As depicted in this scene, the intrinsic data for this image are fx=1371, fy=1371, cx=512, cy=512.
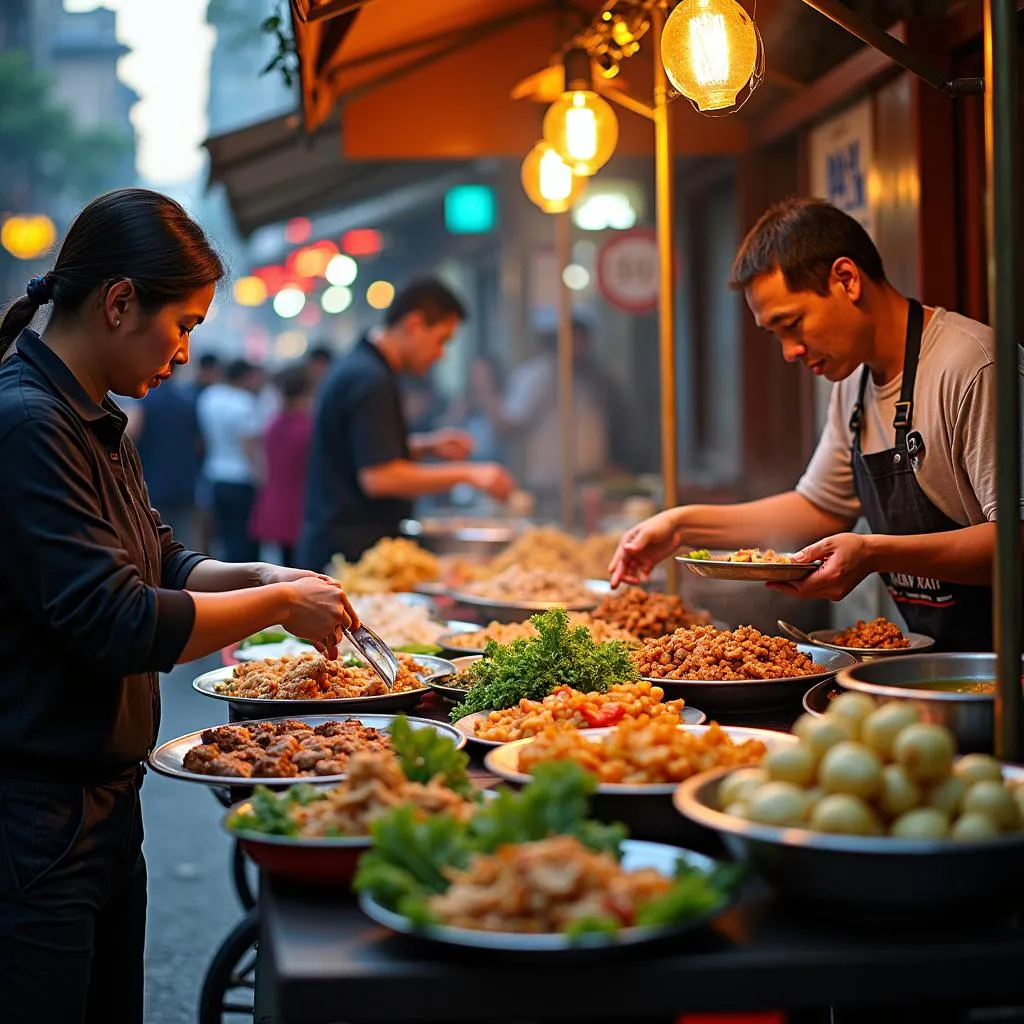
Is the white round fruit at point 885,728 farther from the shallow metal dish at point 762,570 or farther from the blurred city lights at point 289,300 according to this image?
the blurred city lights at point 289,300

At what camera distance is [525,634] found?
4156 millimetres

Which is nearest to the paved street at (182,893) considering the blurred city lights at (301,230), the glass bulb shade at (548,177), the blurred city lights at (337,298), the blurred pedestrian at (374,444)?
the blurred pedestrian at (374,444)

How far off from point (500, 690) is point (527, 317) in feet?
47.1

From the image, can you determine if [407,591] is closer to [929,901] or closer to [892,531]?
[892,531]

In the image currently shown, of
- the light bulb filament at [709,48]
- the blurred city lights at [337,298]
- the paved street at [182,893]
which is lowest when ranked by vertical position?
the paved street at [182,893]

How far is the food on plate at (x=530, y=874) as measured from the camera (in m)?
1.79

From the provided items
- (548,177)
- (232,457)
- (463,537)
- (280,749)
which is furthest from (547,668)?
(232,457)

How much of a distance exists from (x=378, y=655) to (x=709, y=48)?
189cm

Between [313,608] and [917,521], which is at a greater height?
[917,521]

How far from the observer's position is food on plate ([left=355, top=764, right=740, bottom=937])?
1788 mm

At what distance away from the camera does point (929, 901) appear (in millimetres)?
1864

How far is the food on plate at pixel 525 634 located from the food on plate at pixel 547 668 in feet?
1.36

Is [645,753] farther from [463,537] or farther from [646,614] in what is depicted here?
[463,537]

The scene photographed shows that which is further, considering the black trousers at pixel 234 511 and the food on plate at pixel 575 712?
the black trousers at pixel 234 511
